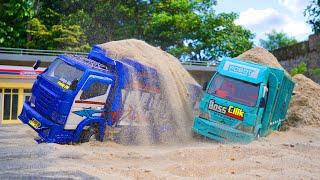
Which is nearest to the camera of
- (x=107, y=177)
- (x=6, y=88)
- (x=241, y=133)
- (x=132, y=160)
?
(x=107, y=177)

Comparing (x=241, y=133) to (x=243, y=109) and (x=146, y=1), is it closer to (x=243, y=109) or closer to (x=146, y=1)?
(x=243, y=109)

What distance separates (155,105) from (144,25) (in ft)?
70.3

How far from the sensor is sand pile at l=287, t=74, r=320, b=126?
20.6 meters

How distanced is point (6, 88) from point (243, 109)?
1456cm

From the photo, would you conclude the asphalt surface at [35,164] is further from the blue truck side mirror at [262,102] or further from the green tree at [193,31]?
the green tree at [193,31]

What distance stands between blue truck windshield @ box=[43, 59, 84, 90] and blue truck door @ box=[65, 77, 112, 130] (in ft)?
1.30

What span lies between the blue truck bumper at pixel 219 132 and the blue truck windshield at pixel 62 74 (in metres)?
3.91

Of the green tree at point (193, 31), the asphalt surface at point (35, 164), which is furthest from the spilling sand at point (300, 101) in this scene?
the green tree at point (193, 31)

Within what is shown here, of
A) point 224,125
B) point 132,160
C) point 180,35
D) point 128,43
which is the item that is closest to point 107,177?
point 132,160

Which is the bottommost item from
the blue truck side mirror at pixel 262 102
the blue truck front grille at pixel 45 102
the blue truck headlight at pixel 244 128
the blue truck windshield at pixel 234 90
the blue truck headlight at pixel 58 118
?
the blue truck headlight at pixel 244 128

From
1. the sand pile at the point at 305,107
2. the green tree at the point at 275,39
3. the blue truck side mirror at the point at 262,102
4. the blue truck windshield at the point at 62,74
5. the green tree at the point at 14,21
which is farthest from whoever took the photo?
the green tree at the point at 275,39

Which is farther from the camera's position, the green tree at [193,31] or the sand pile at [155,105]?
the green tree at [193,31]

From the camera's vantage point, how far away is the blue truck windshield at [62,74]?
1380cm

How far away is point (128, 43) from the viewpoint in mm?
16031
